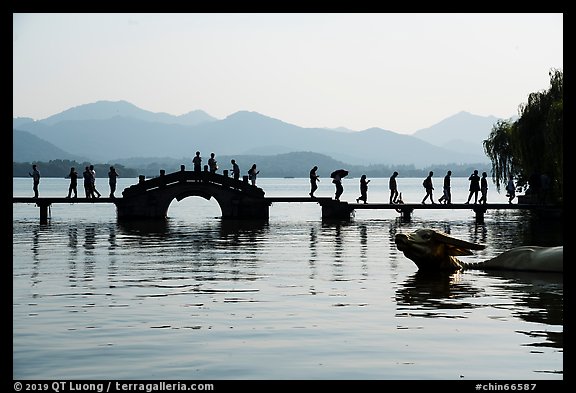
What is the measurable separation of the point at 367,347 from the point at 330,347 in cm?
44

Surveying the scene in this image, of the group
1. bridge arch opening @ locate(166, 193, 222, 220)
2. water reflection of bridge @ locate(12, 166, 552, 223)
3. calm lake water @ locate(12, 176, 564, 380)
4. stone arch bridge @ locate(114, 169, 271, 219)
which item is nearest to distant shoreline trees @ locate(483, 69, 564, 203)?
water reflection of bridge @ locate(12, 166, 552, 223)

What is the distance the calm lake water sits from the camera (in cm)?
1212

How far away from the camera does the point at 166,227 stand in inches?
1687

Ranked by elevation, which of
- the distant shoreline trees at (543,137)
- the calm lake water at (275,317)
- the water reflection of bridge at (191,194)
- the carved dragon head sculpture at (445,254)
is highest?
the distant shoreline trees at (543,137)

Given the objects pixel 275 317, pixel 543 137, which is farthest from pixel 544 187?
pixel 275 317

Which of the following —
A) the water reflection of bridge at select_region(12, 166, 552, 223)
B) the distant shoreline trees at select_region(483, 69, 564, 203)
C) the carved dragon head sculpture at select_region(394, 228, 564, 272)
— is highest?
the distant shoreline trees at select_region(483, 69, 564, 203)

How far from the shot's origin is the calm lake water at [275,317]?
12125 millimetres

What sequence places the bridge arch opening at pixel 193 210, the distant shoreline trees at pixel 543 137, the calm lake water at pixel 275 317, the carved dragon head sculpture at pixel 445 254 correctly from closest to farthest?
the calm lake water at pixel 275 317 → the carved dragon head sculpture at pixel 445 254 → the distant shoreline trees at pixel 543 137 → the bridge arch opening at pixel 193 210

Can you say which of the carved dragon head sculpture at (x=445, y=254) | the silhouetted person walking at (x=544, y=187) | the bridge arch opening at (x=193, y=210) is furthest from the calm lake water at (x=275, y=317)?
the silhouetted person walking at (x=544, y=187)

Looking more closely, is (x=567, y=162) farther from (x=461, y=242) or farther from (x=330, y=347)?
(x=461, y=242)

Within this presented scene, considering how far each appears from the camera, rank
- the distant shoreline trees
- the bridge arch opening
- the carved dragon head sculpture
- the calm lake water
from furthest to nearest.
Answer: the bridge arch opening < the distant shoreline trees < the carved dragon head sculpture < the calm lake water

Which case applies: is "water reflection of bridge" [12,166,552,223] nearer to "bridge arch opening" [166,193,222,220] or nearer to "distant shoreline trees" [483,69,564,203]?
"bridge arch opening" [166,193,222,220]

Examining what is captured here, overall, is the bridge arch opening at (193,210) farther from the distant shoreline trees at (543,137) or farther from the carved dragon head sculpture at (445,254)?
the carved dragon head sculpture at (445,254)
